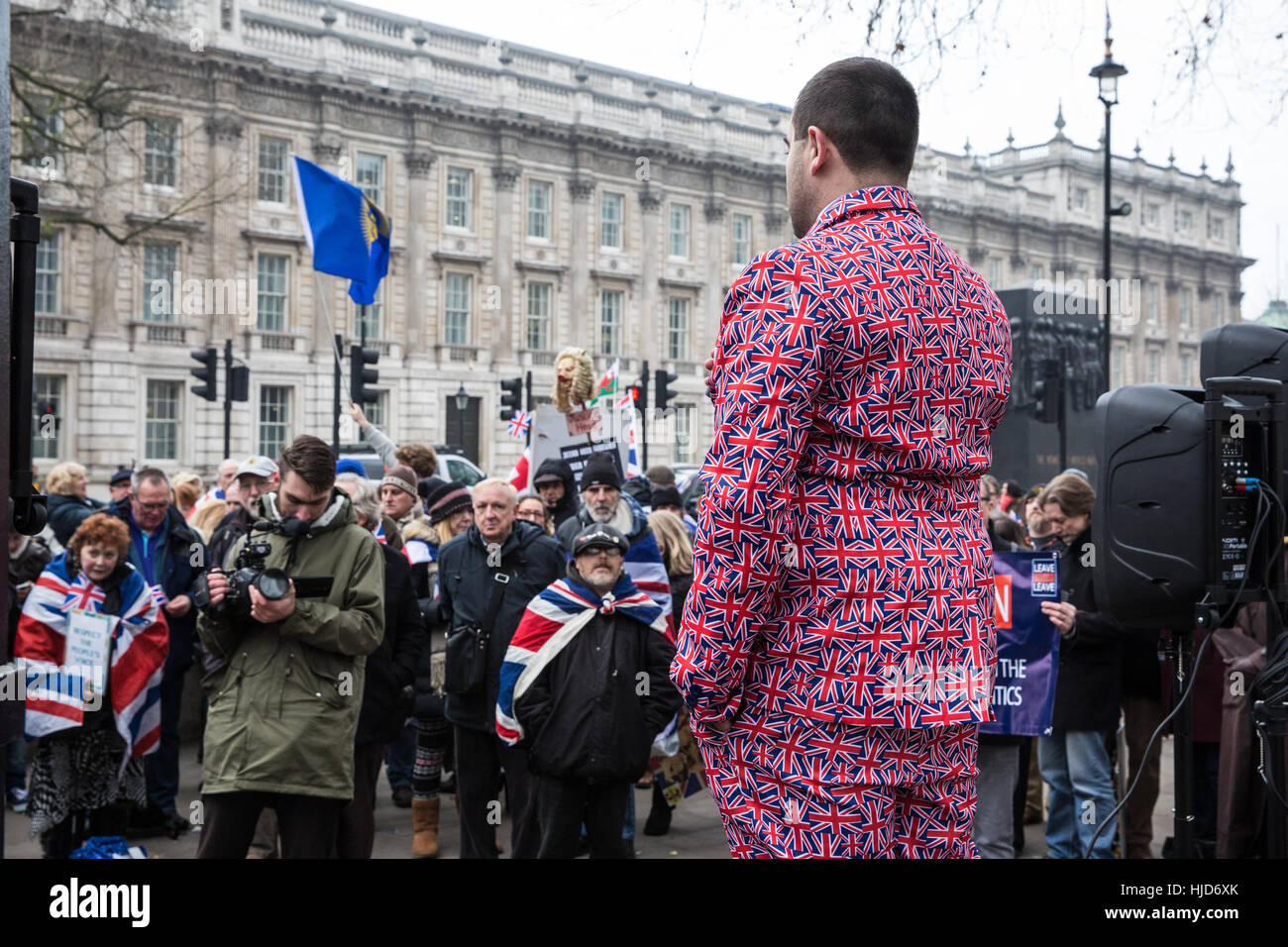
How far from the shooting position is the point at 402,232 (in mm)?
43688

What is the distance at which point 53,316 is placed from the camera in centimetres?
3681

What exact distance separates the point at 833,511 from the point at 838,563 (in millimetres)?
86

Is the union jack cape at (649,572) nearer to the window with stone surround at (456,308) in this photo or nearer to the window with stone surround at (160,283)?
the window with stone surround at (160,283)

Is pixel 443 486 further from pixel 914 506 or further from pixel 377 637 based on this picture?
pixel 914 506

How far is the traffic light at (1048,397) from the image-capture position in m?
21.1

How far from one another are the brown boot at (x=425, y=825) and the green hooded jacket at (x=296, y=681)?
6.94ft

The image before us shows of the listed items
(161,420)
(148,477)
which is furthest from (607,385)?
(161,420)

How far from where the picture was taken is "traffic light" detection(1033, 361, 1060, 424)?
69.1 feet

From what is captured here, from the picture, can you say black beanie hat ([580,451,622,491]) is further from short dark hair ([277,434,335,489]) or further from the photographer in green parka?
short dark hair ([277,434,335,489])

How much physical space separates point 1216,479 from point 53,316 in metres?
38.2

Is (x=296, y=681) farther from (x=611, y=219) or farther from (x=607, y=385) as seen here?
(x=611, y=219)

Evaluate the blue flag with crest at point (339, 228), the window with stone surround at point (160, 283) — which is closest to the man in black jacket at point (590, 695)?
the blue flag with crest at point (339, 228)

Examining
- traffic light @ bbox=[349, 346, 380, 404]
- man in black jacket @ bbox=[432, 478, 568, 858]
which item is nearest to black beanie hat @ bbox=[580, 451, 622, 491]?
man in black jacket @ bbox=[432, 478, 568, 858]

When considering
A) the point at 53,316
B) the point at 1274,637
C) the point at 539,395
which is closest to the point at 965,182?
the point at 539,395
